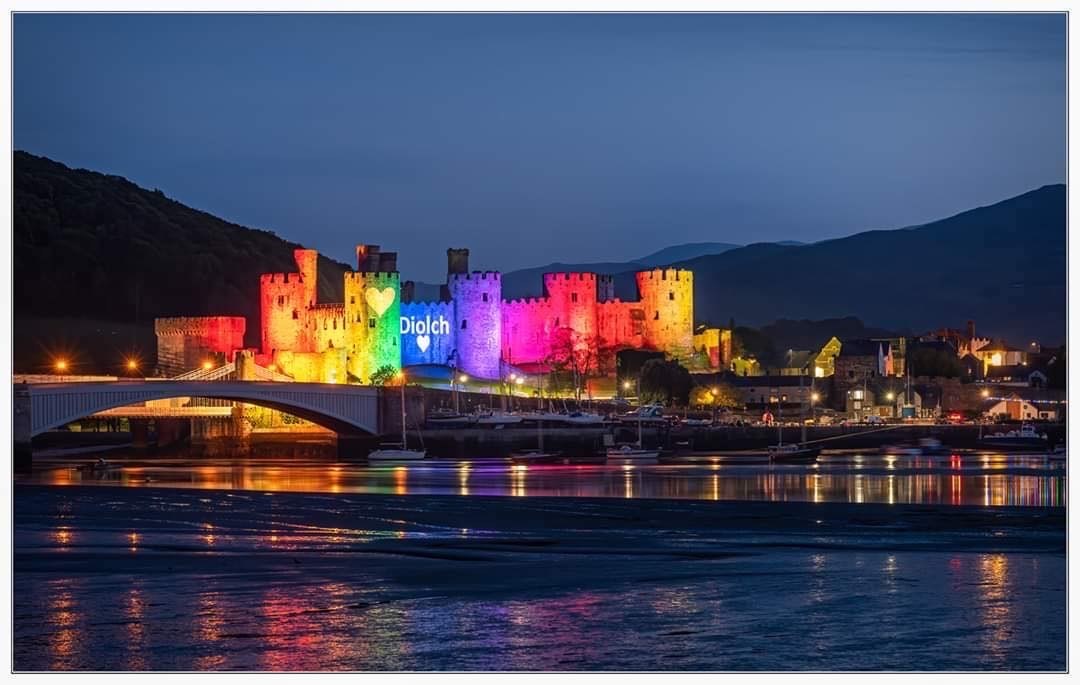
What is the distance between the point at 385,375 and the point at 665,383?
6840 millimetres

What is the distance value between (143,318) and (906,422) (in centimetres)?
4542

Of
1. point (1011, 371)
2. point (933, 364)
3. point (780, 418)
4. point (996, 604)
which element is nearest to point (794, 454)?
point (780, 418)

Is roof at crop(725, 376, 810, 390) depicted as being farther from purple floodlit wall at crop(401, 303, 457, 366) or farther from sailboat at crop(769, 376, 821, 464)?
sailboat at crop(769, 376, 821, 464)

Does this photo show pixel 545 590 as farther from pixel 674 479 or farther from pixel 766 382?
pixel 766 382

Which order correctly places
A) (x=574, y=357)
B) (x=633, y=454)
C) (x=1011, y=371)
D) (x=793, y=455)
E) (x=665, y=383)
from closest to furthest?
(x=793, y=455) < (x=633, y=454) < (x=665, y=383) < (x=574, y=357) < (x=1011, y=371)

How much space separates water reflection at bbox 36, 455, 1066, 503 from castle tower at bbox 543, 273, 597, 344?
1821cm

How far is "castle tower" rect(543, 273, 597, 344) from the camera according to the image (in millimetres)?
55438

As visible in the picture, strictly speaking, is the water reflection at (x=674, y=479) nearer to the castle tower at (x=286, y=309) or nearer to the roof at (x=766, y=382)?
the castle tower at (x=286, y=309)

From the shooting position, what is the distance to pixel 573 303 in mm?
55500

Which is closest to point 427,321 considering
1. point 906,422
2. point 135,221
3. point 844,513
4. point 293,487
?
point 906,422

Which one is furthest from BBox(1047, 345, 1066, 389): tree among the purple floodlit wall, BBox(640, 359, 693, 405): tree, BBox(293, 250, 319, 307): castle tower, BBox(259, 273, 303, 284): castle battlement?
BBox(259, 273, 303, 284): castle battlement

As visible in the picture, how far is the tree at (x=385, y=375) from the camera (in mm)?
51062

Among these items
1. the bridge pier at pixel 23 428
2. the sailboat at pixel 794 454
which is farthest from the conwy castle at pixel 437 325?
the bridge pier at pixel 23 428
